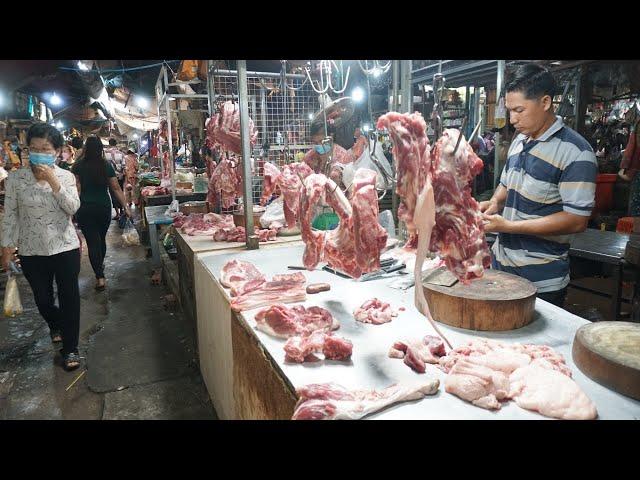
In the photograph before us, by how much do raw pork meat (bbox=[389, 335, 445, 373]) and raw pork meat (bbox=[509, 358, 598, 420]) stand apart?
1.19ft

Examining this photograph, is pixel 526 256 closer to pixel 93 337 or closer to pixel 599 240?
pixel 599 240

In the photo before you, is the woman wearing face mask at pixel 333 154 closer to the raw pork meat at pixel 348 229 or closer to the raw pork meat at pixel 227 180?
the raw pork meat at pixel 348 229

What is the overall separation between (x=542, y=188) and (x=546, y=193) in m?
0.04

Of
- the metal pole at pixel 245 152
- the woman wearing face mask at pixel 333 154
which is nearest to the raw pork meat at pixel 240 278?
the metal pole at pixel 245 152

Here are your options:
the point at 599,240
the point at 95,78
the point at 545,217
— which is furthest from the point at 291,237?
the point at 95,78

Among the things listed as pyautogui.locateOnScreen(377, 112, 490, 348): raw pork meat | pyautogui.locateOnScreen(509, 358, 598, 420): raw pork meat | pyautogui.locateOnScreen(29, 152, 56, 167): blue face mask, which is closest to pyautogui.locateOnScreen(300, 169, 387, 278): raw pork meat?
pyautogui.locateOnScreen(377, 112, 490, 348): raw pork meat

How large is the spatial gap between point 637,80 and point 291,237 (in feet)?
20.4

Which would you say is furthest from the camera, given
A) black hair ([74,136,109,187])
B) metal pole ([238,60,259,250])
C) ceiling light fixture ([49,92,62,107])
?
ceiling light fixture ([49,92,62,107])

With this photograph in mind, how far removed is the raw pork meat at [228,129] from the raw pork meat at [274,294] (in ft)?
9.26

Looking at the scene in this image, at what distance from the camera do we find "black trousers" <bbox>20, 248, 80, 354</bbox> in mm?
4676

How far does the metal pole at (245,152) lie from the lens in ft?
13.1

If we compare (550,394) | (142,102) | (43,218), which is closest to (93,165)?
(43,218)

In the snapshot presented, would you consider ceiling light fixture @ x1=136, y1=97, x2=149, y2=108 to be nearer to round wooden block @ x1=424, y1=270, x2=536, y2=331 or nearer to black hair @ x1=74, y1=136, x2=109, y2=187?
black hair @ x1=74, y1=136, x2=109, y2=187

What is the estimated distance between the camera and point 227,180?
5.91 metres
